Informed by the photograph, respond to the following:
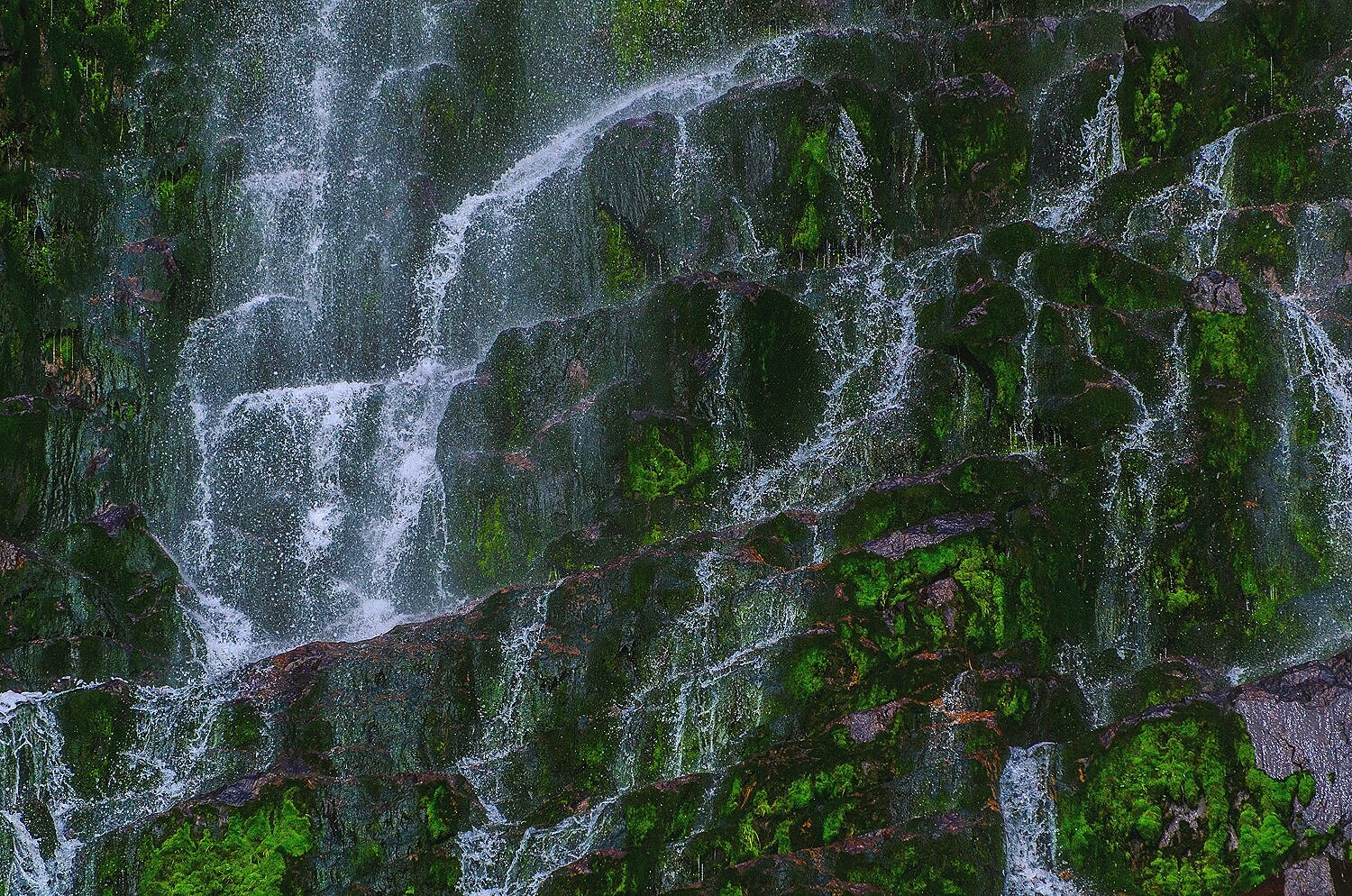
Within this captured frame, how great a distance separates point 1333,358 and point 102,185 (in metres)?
18.4

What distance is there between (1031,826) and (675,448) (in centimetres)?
812

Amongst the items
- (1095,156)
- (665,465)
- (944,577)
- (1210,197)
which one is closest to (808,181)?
(1095,156)

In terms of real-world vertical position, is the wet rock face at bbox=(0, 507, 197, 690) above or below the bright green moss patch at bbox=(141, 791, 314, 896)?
above

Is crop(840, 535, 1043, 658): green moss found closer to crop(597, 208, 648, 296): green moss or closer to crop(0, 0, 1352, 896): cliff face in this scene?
crop(0, 0, 1352, 896): cliff face

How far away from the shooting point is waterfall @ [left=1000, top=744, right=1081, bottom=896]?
1519cm

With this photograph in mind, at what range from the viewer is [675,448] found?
72.6 feet

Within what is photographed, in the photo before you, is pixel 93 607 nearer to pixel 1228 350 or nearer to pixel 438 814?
pixel 438 814

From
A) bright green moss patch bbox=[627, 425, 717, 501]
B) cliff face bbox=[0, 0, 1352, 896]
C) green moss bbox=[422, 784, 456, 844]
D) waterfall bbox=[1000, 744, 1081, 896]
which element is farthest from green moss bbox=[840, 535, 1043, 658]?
green moss bbox=[422, 784, 456, 844]

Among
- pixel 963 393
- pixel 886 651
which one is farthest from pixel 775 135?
pixel 886 651

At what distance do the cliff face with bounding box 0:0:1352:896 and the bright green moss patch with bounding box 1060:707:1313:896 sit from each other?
0.04 m

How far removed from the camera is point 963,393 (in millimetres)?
21297

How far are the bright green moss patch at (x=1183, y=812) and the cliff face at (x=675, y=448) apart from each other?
40mm

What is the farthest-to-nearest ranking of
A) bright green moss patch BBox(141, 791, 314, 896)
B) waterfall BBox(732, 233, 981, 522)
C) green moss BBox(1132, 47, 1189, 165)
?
green moss BBox(1132, 47, 1189, 165), waterfall BBox(732, 233, 981, 522), bright green moss patch BBox(141, 791, 314, 896)

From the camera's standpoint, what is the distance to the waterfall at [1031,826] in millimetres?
15188
